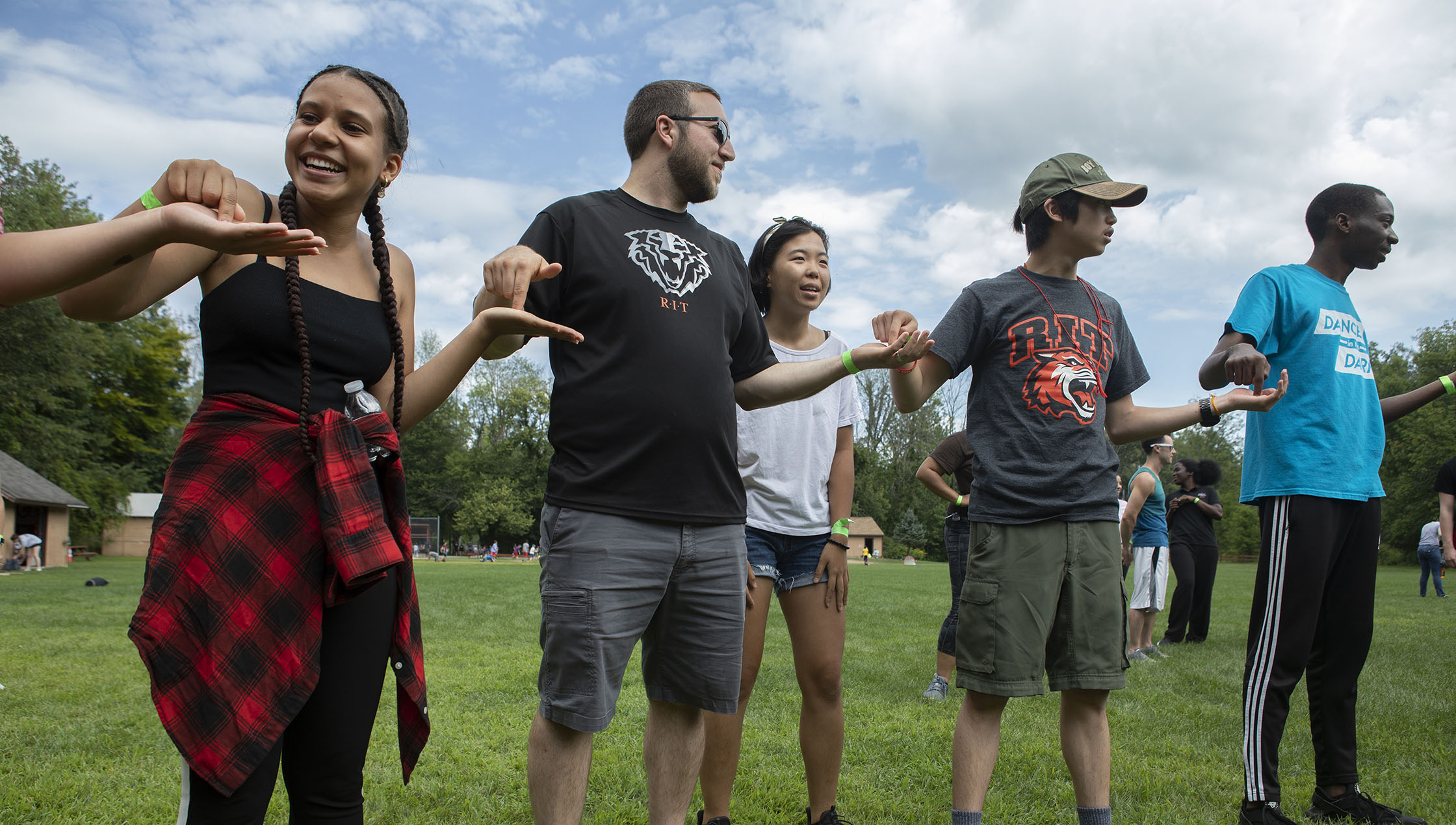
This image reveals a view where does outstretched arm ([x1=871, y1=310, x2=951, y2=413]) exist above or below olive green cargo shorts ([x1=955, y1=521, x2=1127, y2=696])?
above

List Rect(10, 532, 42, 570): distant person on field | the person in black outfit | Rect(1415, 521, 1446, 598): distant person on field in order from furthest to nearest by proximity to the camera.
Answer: Rect(10, 532, 42, 570): distant person on field
Rect(1415, 521, 1446, 598): distant person on field
the person in black outfit

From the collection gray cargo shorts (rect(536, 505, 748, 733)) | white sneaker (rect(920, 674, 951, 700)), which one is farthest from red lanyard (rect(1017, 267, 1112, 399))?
white sneaker (rect(920, 674, 951, 700))

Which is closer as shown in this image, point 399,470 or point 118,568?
point 399,470

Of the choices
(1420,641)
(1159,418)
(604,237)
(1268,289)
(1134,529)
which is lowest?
(1420,641)

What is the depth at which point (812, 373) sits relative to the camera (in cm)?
286

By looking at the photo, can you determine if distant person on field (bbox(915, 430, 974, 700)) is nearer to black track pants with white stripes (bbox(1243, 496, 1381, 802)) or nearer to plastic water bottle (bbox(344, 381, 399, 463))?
black track pants with white stripes (bbox(1243, 496, 1381, 802))

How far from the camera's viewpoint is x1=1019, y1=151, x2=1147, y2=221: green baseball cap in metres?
3.13

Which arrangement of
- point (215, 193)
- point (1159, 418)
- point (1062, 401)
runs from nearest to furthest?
point (215, 193)
point (1062, 401)
point (1159, 418)

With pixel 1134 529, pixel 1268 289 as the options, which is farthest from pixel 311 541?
pixel 1134 529

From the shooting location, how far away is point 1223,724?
215 inches

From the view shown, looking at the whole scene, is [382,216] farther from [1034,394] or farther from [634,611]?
[1034,394]

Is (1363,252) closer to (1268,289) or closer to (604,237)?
(1268,289)

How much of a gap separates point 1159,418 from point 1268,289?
0.98m

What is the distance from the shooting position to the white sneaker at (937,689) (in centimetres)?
628
